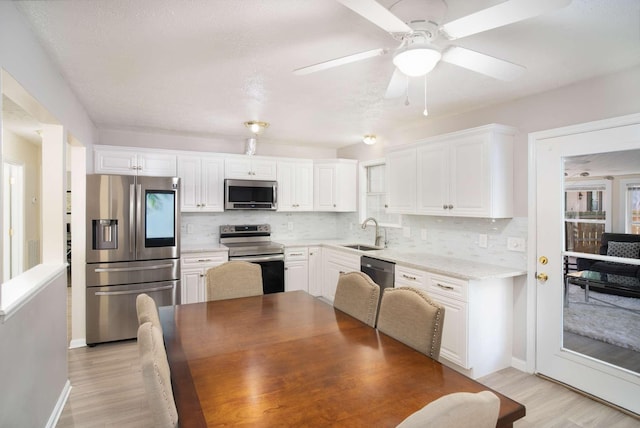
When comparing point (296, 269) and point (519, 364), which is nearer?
point (519, 364)

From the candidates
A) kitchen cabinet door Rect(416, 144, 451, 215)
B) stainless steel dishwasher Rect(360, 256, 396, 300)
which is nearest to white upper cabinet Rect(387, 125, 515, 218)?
kitchen cabinet door Rect(416, 144, 451, 215)

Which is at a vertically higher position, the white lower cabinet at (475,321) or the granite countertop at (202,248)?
the granite countertop at (202,248)

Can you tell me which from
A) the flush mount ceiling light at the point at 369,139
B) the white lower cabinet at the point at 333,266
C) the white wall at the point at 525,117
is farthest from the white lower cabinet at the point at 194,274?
the white wall at the point at 525,117

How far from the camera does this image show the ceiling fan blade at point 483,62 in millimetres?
1668

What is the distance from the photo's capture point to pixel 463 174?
3.13 m

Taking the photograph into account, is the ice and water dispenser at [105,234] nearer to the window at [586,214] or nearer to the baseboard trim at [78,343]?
the baseboard trim at [78,343]

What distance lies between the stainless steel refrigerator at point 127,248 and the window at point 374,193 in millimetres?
2488

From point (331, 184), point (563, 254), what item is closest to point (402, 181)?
point (331, 184)

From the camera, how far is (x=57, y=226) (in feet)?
8.34

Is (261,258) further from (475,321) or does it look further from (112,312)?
(475,321)

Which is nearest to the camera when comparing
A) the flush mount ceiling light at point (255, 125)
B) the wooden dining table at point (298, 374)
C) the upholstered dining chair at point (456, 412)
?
the upholstered dining chair at point (456, 412)

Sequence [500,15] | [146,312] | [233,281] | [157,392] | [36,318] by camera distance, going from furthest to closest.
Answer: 1. [233,281]
2. [36,318]
3. [146,312]
4. [500,15]
5. [157,392]

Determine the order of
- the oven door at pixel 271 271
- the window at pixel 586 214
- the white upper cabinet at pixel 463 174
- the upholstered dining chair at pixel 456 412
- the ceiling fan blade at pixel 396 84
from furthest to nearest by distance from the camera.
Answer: the oven door at pixel 271 271 < the white upper cabinet at pixel 463 174 < the window at pixel 586 214 < the ceiling fan blade at pixel 396 84 < the upholstered dining chair at pixel 456 412

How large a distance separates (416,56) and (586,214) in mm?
2061
